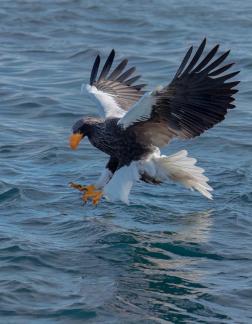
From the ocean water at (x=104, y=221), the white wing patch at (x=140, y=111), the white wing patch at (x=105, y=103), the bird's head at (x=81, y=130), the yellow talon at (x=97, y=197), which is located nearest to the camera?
the ocean water at (x=104, y=221)

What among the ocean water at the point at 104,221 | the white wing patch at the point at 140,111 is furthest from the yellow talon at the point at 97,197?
the white wing patch at the point at 140,111

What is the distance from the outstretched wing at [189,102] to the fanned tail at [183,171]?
10.7 inches

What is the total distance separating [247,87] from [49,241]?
19.4 ft

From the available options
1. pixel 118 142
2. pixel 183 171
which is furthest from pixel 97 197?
pixel 183 171

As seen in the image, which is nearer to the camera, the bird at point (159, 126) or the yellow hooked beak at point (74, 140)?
the bird at point (159, 126)

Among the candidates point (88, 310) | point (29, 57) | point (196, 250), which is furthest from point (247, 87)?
point (88, 310)

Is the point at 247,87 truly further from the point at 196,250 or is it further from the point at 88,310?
the point at 88,310

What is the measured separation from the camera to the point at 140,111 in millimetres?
8219

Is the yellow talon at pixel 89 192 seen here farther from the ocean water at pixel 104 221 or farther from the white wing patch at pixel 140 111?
the white wing patch at pixel 140 111

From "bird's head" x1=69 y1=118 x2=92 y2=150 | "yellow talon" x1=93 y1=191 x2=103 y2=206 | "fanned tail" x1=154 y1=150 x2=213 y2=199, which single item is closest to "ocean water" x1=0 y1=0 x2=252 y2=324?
"yellow talon" x1=93 y1=191 x2=103 y2=206

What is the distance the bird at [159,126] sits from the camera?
8.10m

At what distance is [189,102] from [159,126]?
0.44m

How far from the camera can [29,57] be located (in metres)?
15.2

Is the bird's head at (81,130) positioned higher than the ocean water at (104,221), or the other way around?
the bird's head at (81,130)
